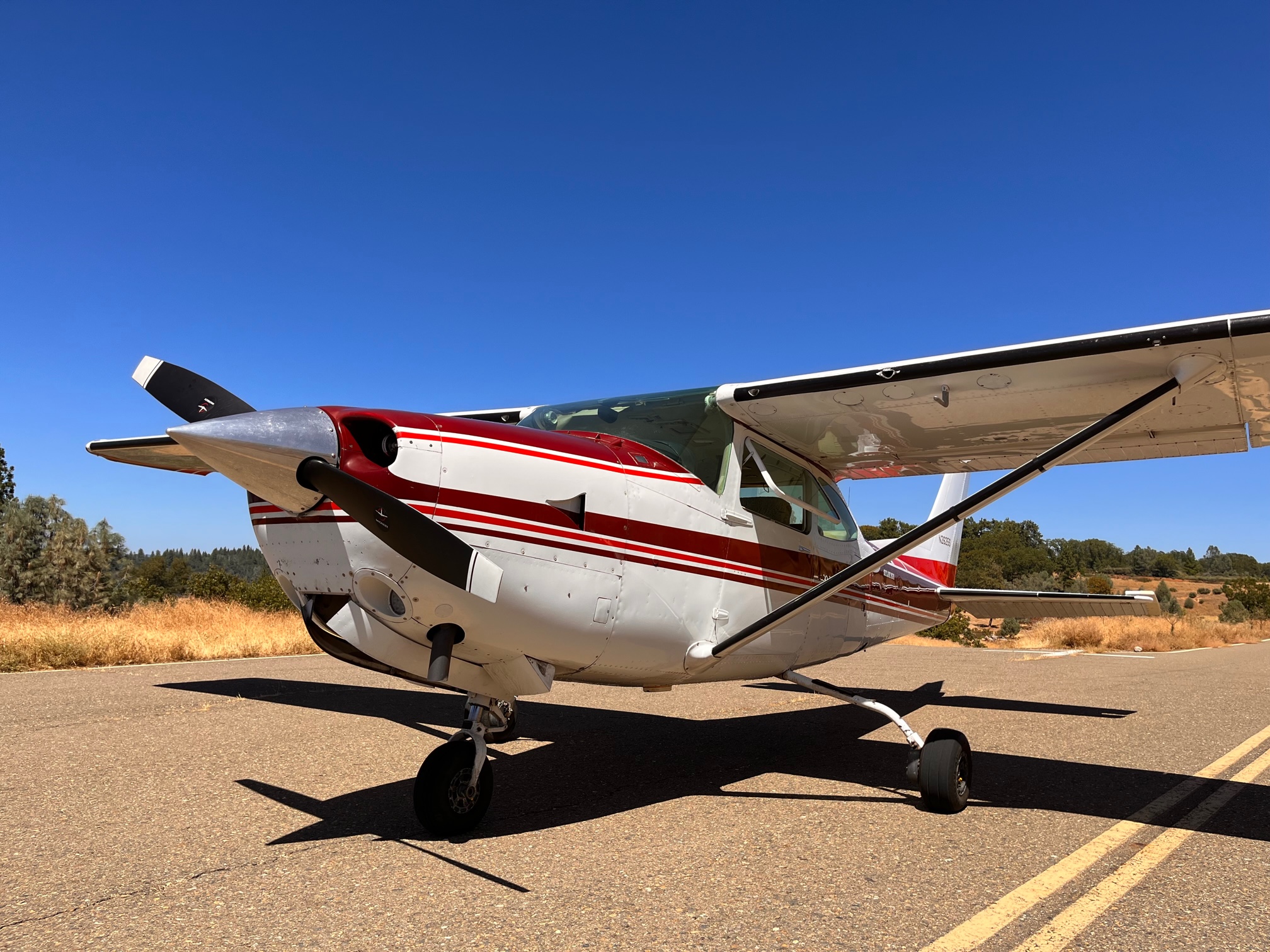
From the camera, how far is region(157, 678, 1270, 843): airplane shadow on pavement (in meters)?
4.53

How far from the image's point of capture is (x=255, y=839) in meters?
3.97

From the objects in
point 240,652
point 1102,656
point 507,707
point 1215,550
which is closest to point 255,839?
point 507,707

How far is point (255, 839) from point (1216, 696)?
1133 centimetres

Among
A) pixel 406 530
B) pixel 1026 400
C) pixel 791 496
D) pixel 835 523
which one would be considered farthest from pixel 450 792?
pixel 1026 400

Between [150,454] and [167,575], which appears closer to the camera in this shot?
[150,454]

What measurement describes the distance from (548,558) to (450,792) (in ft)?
4.57

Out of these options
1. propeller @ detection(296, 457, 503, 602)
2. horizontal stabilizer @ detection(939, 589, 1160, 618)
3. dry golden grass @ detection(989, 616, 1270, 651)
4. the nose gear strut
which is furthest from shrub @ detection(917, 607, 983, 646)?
propeller @ detection(296, 457, 503, 602)

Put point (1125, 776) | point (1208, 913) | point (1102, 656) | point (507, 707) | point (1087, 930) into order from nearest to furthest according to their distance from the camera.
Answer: point (1087, 930) → point (1208, 913) → point (1125, 776) → point (507, 707) → point (1102, 656)

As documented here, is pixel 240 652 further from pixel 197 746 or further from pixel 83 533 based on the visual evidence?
pixel 83 533

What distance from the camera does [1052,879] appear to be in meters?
3.51

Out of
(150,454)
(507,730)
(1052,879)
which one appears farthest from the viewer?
(150,454)

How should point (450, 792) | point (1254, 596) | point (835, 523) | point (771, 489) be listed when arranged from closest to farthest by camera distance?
point (450, 792) < point (771, 489) < point (835, 523) < point (1254, 596)

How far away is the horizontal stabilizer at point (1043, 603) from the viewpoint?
757 cm

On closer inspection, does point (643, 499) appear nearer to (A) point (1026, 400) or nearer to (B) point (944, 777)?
(B) point (944, 777)
